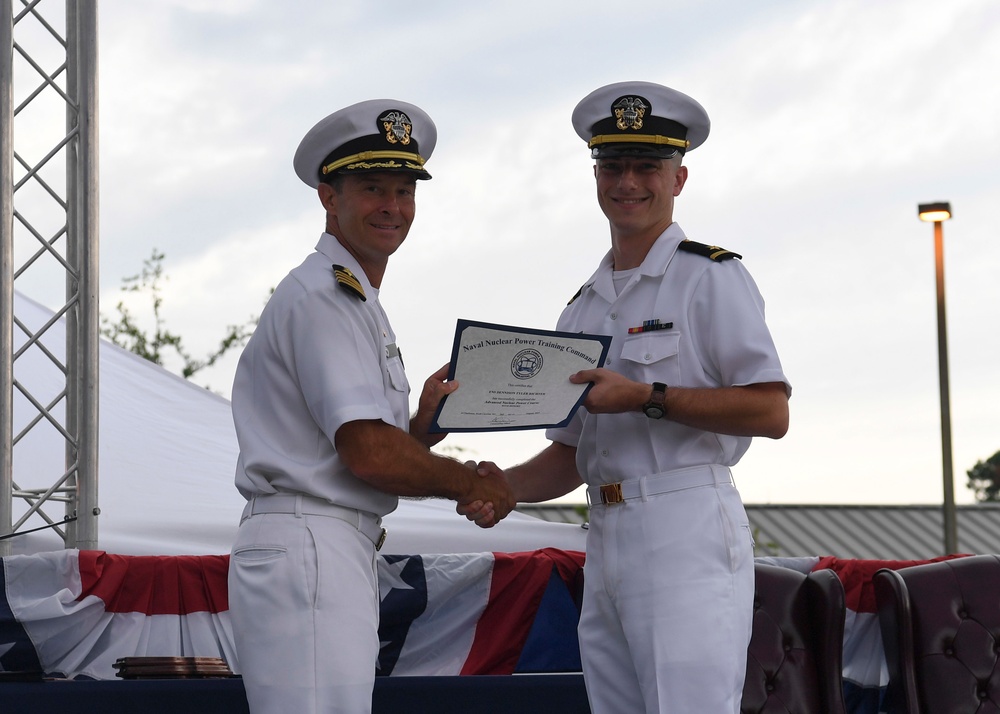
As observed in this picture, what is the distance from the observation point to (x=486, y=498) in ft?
9.37

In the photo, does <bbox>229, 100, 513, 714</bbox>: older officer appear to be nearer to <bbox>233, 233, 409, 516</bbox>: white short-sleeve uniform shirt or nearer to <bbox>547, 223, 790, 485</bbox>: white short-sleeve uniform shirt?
<bbox>233, 233, 409, 516</bbox>: white short-sleeve uniform shirt

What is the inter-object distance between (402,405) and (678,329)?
64 centimetres

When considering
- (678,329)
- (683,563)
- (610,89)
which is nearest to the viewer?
(683,563)

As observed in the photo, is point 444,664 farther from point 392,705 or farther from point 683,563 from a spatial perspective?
point 683,563

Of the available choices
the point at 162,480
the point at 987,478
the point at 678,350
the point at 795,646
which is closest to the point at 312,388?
the point at 678,350

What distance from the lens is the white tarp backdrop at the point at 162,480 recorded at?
182 inches

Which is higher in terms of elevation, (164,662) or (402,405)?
(402,405)

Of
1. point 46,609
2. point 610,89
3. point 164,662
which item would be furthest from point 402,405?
point 46,609

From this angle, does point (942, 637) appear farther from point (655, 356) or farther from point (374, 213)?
point (374, 213)

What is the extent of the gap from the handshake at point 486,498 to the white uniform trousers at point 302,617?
0.34 m

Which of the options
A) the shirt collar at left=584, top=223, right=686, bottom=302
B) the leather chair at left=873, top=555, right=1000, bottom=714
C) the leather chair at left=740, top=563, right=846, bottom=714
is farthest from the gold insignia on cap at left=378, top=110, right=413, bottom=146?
the leather chair at left=873, top=555, right=1000, bottom=714

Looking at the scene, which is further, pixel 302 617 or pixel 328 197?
pixel 328 197

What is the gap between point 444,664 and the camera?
13.9 feet

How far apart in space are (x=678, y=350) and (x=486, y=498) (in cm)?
56
